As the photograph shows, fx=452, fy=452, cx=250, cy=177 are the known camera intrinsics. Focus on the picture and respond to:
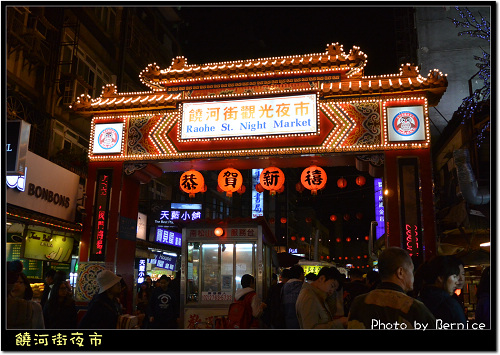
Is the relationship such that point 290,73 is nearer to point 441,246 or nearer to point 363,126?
point 363,126

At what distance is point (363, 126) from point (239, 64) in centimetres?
431

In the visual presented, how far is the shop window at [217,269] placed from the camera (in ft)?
41.9

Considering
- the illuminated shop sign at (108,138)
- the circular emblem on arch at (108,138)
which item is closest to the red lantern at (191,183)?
the illuminated shop sign at (108,138)

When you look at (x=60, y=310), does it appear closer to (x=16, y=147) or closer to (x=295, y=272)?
(x=16, y=147)

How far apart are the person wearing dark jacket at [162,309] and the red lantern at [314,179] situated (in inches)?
225

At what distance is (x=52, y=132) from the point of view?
17.4 metres

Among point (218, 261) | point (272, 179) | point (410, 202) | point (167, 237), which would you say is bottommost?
point (218, 261)

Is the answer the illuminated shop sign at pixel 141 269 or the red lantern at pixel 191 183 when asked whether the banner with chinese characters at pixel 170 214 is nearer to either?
the illuminated shop sign at pixel 141 269

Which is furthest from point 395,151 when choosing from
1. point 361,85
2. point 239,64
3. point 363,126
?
point 239,64

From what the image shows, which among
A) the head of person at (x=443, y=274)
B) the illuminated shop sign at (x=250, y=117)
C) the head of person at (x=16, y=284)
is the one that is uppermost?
the illuminated shop sign at (x=250, y=117)

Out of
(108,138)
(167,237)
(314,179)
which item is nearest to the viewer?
(314,179)

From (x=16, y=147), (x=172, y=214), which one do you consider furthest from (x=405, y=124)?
(x=172, y=214)

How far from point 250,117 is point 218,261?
436 centimetres

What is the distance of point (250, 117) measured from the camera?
13578mm
